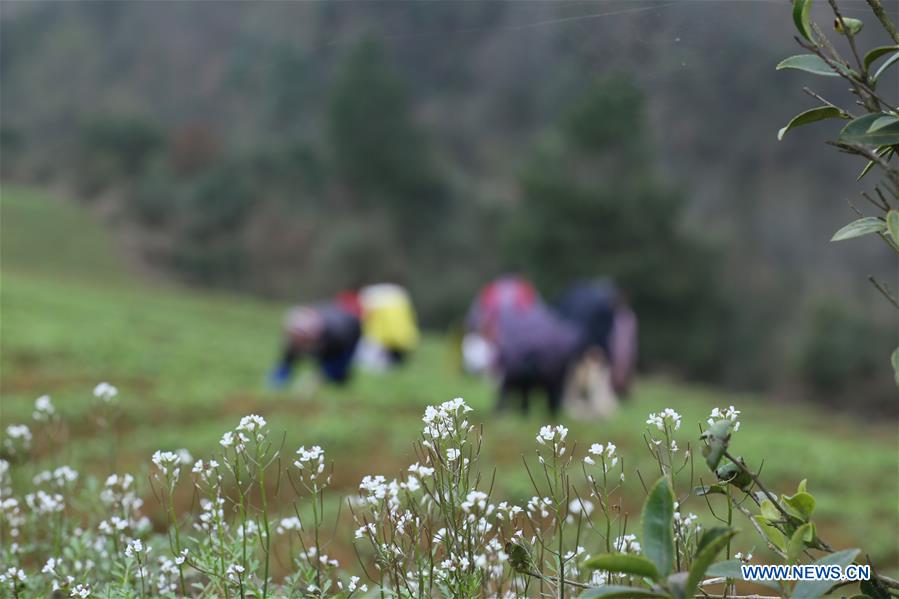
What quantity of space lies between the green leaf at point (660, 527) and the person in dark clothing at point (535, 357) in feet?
23.2

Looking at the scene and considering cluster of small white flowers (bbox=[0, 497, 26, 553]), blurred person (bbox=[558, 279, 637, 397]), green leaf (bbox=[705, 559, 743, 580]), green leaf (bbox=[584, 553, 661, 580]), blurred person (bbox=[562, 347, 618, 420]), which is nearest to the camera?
green leaf (bbox=[584, 553, 661, 580])

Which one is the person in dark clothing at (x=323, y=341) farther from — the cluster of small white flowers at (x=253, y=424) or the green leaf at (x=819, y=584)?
the green leaf at (x=819, y=584)

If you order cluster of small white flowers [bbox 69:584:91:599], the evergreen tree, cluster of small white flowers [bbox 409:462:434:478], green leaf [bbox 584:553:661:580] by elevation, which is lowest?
green leaf [bbox 584:553:661:580]

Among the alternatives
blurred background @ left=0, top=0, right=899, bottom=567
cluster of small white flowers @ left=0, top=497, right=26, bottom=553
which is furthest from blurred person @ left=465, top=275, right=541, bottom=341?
cluster of small white flowers @ left=0, top=497, right=26, bottom=553

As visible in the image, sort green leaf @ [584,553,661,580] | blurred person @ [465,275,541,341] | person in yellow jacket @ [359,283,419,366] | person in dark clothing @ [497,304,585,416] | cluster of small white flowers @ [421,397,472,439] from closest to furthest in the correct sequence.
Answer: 1. green leaf @ [584,553,661,580]
2. cluster of small white flowers @ [421,397,472,439]
3. person in dark clothing @ [497,304,585,416]
4. blurred person @ [465,275,541,341]
5. person in yellow jacket @ [359,283,419,366]

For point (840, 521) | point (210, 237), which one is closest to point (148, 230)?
point (210, 237)

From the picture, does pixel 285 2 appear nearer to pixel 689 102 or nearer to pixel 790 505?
pixel 689 102

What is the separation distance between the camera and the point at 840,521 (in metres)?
5.62

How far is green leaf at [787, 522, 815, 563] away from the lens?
1137 mm

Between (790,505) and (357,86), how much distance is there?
23.1 m

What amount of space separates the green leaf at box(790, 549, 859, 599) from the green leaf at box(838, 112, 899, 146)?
508 millimetres

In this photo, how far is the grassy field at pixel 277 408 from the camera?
233 inches

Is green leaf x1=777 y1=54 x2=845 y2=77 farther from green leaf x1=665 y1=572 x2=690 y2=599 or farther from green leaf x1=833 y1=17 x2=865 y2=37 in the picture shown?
green leaf x1=665 y1=572 x2=690 y2=599

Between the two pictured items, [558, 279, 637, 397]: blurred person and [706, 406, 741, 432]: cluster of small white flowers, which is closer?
[706, 406, 741, 432]: cluster of small white flowers
